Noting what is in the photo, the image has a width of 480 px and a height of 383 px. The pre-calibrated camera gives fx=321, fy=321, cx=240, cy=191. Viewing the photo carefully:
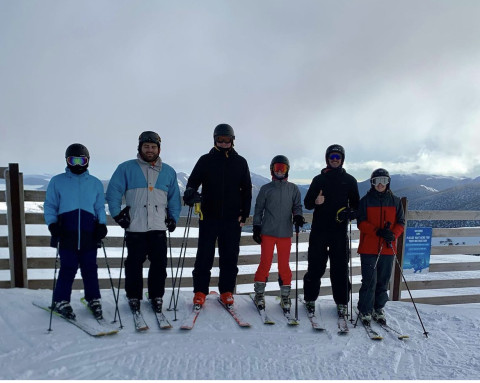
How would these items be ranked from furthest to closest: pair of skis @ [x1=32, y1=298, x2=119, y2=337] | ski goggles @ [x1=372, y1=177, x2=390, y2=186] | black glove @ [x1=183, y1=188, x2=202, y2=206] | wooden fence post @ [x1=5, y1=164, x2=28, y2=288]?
wooden fence post @ [x1=5, y1=164, x2=28, y2=288] < ski goggles @ [x1=372, y1=177, x2=390, y2=186] < black glove @ [x1=183, y1=188, x2=202, y2=206] < pair of skis @ [x1=32, y1=298, x2=119, y2=337]

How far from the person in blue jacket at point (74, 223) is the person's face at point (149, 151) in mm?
671

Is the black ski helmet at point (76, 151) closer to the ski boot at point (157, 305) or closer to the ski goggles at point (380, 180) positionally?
the ski boot at point (157, 305)

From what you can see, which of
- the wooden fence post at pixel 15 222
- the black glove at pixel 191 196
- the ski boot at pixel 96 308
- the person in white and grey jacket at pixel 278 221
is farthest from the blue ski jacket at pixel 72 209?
the person in white and grey jacket at pixel 278 221

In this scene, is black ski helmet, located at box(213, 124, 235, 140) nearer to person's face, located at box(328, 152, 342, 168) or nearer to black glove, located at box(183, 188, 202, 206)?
black glove, located at box(183, 188, 202, 206)

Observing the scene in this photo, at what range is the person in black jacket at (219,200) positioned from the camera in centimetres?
436

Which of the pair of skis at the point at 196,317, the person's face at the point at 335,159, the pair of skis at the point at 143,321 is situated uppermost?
the person's face at the point at 335,159

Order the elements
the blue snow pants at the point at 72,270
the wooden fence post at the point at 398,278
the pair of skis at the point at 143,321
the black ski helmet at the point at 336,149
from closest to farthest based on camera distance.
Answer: the pair of skis at the point at 143,321, the blue snow pants at the point at 72,270, the black ski helmet at the point at 336,149, the wooden fence post at the point at 398,278

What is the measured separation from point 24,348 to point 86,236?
4.15 feet

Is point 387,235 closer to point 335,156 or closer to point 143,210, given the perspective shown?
point 335,156

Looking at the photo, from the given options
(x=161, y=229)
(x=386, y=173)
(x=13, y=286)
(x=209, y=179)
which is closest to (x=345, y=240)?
(x=386, y=173)

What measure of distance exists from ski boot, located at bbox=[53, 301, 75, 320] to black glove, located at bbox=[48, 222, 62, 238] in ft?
2.85

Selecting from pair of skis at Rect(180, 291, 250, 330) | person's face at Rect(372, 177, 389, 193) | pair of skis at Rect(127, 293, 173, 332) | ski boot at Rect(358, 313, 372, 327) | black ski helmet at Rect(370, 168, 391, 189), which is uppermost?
black ski helmet at Rect(370, 168, 391, 189)

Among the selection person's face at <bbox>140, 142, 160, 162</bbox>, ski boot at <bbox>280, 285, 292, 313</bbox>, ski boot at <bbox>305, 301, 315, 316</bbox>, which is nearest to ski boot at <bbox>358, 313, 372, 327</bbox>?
ski boot at <bbox>305, 301, 315, 316</bbox>

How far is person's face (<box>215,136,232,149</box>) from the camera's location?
4.41m
